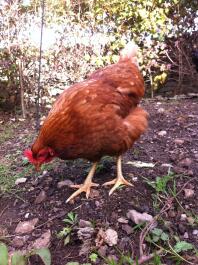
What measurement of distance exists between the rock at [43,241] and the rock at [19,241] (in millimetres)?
86

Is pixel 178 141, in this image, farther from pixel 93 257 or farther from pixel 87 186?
pixel 93 257

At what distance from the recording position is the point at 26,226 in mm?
2975

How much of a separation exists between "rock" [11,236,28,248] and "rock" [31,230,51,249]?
0.28ft

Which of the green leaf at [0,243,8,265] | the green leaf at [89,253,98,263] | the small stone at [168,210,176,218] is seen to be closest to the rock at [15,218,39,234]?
the green leaf at [89,253,98,263]

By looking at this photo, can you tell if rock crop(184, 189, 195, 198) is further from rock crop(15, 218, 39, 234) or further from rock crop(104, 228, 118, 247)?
rock crop(15, 218, 39, 234)

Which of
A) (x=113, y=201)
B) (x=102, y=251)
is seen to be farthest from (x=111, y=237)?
(x=113, y=201)

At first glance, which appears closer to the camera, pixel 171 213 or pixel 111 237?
pixel 111 237

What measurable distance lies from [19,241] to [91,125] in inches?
34.7

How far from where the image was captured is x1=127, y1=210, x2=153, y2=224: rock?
9.23ft

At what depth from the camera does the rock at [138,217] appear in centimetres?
281

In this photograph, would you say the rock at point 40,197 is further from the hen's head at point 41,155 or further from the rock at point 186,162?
the rock at point 186,162

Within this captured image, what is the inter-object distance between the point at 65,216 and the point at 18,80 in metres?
3.07

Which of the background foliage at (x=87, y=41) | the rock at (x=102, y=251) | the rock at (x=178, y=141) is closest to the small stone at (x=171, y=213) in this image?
the rock at (x=102, y=251)

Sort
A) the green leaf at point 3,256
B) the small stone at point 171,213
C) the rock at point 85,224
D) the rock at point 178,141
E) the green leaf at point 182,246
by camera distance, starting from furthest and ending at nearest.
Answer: the rock at point 178,141, the small stone at point 171,213, the rock at point 85,224, the green leaf at point 182,246, the green leaf at point 3,256
